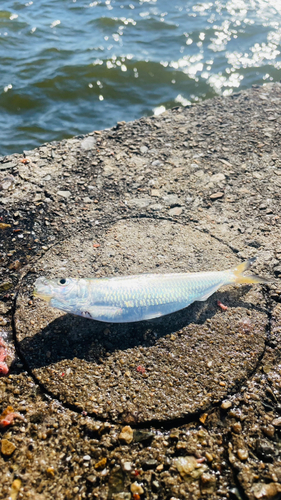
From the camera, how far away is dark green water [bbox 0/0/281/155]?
23.4 ft

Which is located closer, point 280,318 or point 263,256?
point 280,318

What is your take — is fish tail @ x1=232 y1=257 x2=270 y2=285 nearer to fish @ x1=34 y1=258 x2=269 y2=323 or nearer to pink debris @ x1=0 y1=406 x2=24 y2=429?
fish @ x1=34 y1=258 x2=269 y2=323

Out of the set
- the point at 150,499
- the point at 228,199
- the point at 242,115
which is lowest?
the point at 150,499

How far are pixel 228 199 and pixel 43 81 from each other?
18.5 feet

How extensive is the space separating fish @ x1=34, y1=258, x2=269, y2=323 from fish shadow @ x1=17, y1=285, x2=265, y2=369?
18 cm

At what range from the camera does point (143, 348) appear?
9.75ft

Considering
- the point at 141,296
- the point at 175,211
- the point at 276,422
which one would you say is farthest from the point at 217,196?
the point at 276,422

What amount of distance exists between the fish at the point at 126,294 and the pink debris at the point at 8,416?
0.83 metres

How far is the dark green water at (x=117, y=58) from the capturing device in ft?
23.4

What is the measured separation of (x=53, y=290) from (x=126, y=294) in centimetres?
62

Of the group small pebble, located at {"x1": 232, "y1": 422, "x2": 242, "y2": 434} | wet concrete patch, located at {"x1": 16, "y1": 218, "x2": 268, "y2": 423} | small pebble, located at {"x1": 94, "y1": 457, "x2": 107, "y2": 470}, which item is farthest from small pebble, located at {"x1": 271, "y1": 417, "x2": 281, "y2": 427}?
small pebble, located at {"x1": 94, "y1": 457, "x2": 107, "y2": 470}

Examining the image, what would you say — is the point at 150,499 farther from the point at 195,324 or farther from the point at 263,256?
the point at 263,256

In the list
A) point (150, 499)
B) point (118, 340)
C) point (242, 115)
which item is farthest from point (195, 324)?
point (242, 115)

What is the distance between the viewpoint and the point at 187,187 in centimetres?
455
